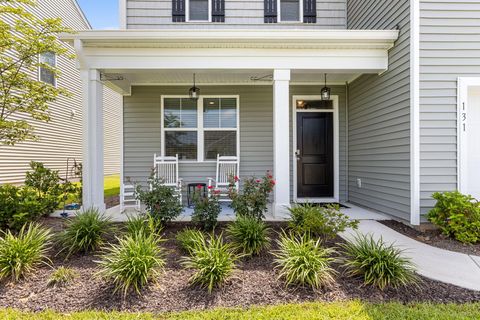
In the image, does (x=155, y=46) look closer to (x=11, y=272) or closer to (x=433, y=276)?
(x=11, y=272)

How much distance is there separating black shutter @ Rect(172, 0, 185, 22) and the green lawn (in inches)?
226

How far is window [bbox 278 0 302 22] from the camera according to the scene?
20.0 ft

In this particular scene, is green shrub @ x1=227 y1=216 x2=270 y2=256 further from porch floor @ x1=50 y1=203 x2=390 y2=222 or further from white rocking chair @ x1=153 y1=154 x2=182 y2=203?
white rocking chair @ x1=153 y1=154 x2=182 y2=203

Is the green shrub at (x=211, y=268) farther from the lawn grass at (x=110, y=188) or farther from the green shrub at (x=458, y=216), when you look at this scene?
the lawn grass at (x=110, y=188)

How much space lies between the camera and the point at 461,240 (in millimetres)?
3375

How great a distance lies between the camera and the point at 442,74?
3855 millimetres

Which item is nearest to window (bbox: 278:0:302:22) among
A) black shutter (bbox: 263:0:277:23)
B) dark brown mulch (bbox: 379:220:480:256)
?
black shutter (bbox: 263:0:277:23)

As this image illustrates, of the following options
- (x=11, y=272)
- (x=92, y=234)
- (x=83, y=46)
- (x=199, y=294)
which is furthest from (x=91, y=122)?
(x=199, y=294)

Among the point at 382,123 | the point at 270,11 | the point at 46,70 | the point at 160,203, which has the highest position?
the point at 270,11

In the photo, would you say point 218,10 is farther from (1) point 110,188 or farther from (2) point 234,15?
(1) point 110,188

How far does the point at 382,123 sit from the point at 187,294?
13.3 feet

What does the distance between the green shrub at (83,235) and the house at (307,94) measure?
1.28m

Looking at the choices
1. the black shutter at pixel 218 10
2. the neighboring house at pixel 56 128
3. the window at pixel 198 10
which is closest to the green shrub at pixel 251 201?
the black shutter at pixel 218 10

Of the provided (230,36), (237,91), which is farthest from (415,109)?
(237,91)
